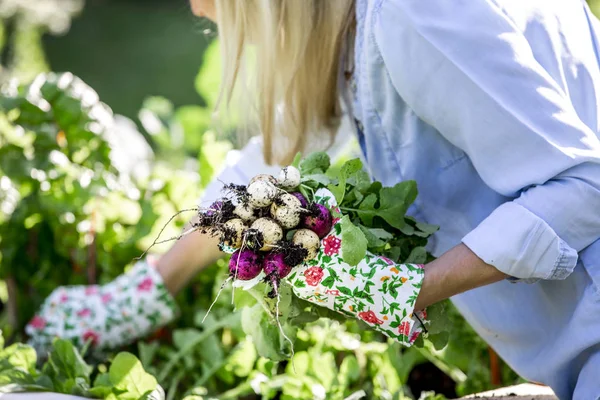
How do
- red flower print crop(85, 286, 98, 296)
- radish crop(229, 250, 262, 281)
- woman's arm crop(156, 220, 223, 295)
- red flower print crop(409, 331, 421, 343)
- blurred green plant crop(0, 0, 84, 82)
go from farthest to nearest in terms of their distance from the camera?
blurred green plant crop(0, 0, 84, 82)
red flower print crop(85, 286, 98, 296)
woman's arm crop(156, 220, 223, 295)
red flower print crop(409, 331, 421, 343)
radish crop(229, 250, 262, 281)

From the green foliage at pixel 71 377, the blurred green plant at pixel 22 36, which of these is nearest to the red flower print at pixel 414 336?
the green foliage at pixel 71 377

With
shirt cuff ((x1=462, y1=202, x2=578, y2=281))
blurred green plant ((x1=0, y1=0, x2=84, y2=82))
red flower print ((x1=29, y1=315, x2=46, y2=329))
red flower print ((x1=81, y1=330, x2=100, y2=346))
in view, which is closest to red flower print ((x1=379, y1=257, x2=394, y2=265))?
shirt cuff ((x1=462, y1=202, x2=578, y2=281))

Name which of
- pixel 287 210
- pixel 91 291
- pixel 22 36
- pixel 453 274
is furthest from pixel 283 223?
pixel 22 36

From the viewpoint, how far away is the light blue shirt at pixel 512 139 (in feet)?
3.40

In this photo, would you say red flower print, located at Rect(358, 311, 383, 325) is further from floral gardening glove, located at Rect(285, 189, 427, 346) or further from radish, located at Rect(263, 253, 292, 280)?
radish, located at Rect(263, 253, 292, 280)

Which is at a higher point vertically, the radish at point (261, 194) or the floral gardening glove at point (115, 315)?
the radish at point (261, 194)

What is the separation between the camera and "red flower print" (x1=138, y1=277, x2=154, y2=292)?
5.26ft

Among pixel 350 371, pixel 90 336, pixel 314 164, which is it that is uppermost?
pixel 314 164

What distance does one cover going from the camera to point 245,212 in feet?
3.34

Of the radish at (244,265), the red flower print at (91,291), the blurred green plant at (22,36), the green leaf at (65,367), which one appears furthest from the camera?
the blurred green plant at (22,36)

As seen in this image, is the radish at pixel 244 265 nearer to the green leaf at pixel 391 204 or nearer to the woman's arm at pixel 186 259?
the green leaf at pixel 391 204

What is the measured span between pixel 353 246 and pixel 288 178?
0.43 ft

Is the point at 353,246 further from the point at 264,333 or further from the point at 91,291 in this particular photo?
the point at 91,291

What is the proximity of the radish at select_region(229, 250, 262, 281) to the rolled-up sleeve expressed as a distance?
0.97ft
